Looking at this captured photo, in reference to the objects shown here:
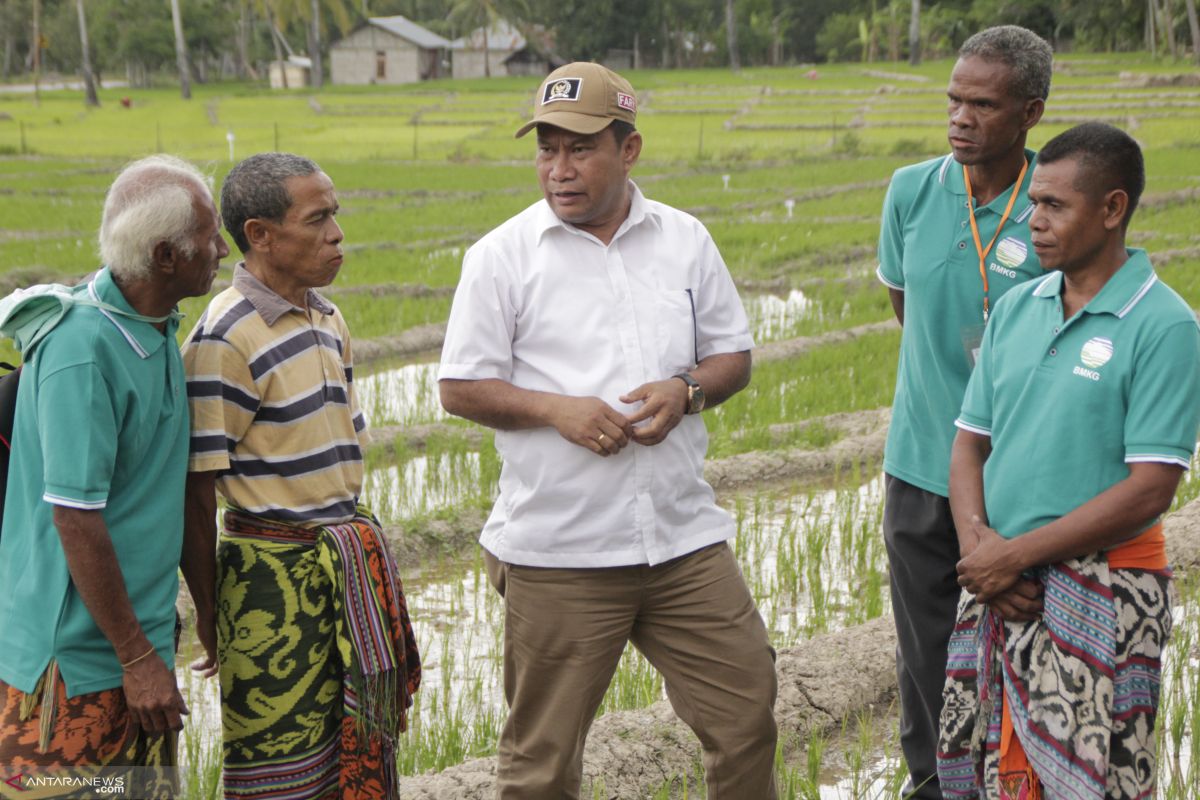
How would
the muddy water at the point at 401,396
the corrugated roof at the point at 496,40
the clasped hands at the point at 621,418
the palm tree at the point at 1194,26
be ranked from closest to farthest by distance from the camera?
the clasped hands at the point at 621,418 → the muddy water at the point at 401,396 → the palm tree at the point at 1194,26 → the corrugated roof at the point at 496,40

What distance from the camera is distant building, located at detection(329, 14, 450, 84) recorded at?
48.0 meters

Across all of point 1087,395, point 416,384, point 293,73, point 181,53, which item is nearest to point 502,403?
point 1087,395

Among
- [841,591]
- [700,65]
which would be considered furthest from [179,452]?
[700,65]

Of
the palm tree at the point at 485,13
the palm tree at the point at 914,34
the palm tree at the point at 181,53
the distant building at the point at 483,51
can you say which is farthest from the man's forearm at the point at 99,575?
the distant building at the point at 483,51

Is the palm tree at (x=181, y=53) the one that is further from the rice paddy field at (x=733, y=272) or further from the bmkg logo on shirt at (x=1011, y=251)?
the bmkg logo on shirt at (x=1011, y=251)

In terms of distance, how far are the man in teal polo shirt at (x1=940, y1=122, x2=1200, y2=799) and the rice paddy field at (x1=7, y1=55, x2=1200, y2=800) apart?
0.82 meters

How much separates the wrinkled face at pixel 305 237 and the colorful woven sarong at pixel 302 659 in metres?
0.49

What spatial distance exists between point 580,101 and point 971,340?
102cm

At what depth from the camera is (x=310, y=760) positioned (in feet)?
7.99

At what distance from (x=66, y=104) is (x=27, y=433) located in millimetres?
39785

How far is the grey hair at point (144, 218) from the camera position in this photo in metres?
2.20

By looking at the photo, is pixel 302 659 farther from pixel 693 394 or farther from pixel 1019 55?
pixel 1019 55

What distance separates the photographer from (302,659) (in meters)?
2.42

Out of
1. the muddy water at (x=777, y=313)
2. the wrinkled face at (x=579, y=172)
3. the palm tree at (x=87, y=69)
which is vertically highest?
the palm tree at (x=87, y=69)
